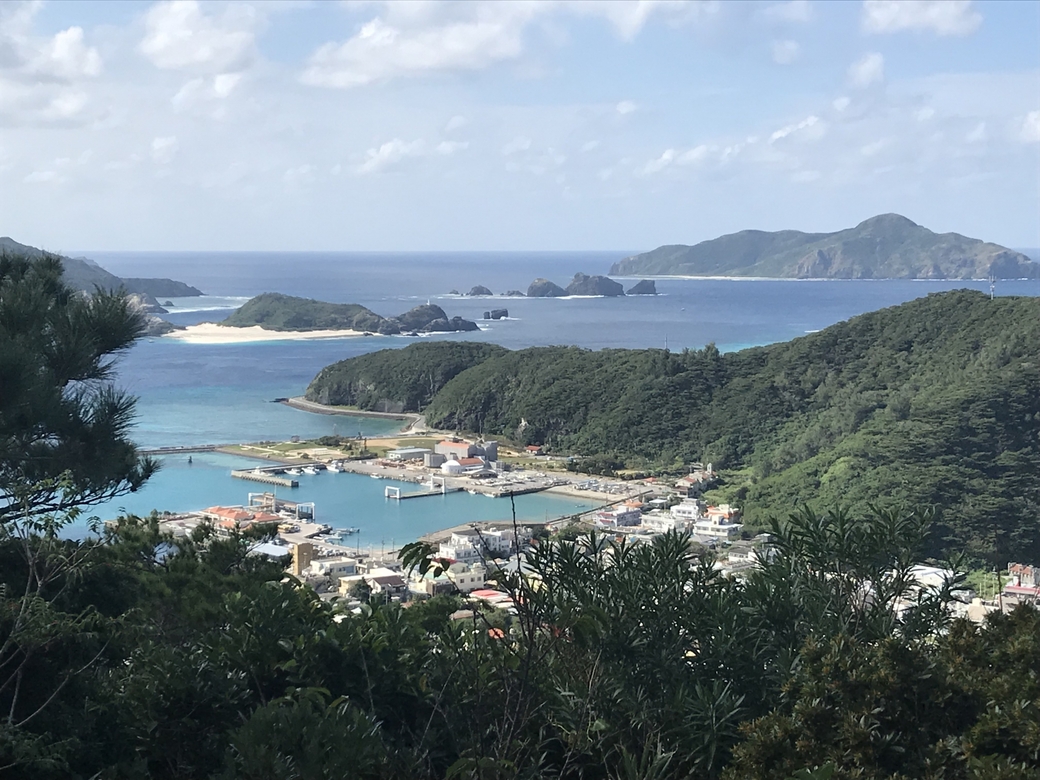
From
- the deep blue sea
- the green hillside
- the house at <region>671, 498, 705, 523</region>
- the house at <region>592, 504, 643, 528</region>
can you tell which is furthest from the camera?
the green hillside

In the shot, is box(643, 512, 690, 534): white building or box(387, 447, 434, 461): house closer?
box(643, 512, 690, 534): white building

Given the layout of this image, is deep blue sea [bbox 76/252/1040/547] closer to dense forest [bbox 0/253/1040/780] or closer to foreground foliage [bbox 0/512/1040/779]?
dense forest [bbox 0/253/1040/780]

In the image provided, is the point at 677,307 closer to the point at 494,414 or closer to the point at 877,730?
the point at 494,414

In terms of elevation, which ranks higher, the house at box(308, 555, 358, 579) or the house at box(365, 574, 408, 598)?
the house at box(365, 574, 408, 598)

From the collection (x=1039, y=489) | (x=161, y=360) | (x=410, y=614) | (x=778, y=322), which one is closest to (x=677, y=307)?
(x=778, y=322)

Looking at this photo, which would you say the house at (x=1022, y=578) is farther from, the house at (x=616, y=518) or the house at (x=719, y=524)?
the house at (x=616, y=518)

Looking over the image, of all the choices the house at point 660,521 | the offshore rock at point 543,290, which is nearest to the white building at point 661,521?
the house at point 660,521

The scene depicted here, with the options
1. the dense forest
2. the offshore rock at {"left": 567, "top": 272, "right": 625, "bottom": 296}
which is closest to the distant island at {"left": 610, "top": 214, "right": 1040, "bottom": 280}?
the offshore rock at {"left": 567, "top": 272, "right": 625, "bottom": 296}

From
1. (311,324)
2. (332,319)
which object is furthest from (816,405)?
(311,324)
